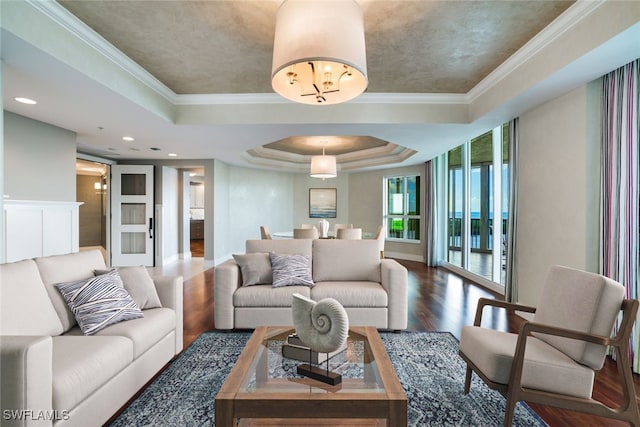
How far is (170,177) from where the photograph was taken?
773cm

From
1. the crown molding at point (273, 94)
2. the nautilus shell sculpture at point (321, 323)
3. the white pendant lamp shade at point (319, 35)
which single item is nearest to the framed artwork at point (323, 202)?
the crown molding at point (273, 94)

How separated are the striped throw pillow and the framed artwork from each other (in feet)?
25.1

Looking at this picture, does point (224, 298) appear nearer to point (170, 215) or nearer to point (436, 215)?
point (170, 215)

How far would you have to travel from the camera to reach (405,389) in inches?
87.3

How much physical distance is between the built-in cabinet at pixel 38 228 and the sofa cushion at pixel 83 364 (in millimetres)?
2789

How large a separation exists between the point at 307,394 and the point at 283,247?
229 cm

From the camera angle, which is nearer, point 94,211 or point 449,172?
point 449,172

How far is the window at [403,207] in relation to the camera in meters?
8.41

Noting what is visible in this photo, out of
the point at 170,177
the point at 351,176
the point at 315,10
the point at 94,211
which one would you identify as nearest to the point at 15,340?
the point at 315,10

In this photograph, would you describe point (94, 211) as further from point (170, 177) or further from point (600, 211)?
point (600, 211)

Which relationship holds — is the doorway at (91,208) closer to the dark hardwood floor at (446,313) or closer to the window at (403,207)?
the dark hardwood floor at (446,313)

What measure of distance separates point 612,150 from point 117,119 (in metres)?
5.29

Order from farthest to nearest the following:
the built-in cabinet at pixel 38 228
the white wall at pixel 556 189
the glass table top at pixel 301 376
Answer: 1. the built-in cabinet at pixel 38 228
2. the white wall at pixel 556 189
3. the glass table top at pixel 301 376

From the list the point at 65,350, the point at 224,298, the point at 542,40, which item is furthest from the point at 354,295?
the point at 542,40
